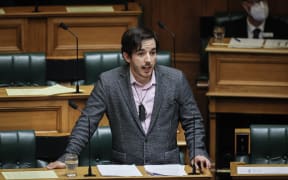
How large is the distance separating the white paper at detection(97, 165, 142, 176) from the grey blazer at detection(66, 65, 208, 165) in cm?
20

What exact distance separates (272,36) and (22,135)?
3.32 m

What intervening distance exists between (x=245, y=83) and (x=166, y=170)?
3.08m

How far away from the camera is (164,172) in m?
5.27

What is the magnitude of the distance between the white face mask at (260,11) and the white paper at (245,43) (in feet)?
1.15

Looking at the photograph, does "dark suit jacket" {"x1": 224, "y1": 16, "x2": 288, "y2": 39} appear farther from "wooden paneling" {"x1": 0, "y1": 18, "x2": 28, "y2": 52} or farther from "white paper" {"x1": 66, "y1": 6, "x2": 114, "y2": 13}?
"wooden paneling" {"x1": 0, "y1": 18, "x2": 28, "y2": 52}

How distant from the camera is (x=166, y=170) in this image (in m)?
5.31

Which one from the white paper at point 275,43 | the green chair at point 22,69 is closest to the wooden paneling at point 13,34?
the green chair at point 22,69

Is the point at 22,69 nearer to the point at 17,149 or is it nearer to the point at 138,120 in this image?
the point at 17,149

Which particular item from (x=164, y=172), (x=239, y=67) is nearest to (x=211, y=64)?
(x=239, y=67)

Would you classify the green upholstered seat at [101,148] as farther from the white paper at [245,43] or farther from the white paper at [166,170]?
the white paper at [245,43]

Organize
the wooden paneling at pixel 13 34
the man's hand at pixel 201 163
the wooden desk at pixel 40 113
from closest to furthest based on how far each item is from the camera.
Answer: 1. the man's hand at pixel 201 163
2. the wooden desk at pixel 40 113
3. the wooden paneling at pixel 13 34

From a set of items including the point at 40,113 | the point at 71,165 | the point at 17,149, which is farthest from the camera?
the point at 40,113

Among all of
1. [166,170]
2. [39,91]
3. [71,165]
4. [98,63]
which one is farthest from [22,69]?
[166,170]

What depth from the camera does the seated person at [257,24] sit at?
881 centimetres
